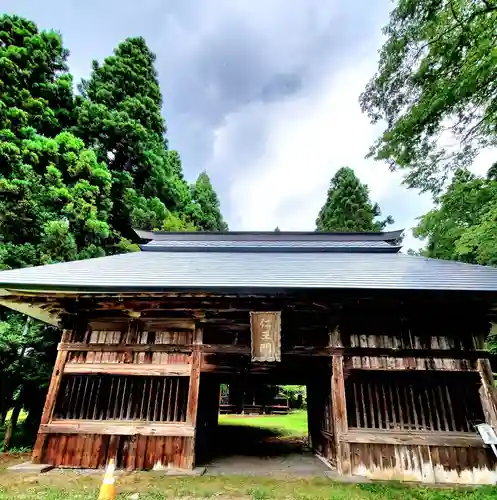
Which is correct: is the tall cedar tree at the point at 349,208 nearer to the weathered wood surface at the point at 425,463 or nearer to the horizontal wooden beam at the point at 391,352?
the horizontal wooden beam at the point at 391,352

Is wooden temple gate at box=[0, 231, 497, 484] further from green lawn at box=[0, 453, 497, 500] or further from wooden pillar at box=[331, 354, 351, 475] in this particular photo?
green lawn at box=[0, 453, 497, 500]

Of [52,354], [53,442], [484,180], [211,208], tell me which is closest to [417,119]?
[484,180]

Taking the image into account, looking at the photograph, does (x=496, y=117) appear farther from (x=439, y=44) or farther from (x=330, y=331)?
(x=330, y=331)

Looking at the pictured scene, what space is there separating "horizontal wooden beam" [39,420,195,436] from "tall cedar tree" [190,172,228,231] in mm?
18203

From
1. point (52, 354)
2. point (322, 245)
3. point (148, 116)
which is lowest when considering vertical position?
point (52, 354)

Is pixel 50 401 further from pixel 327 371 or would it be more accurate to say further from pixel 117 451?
pixel 327 371

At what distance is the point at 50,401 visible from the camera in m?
5.91

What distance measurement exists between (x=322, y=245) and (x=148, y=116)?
42.0ft

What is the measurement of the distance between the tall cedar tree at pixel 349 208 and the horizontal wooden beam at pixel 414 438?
1863 cm

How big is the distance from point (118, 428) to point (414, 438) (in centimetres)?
557

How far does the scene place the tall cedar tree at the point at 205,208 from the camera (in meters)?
24.1

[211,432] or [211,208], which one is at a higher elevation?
[211,208]

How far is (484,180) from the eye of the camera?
27.5ft

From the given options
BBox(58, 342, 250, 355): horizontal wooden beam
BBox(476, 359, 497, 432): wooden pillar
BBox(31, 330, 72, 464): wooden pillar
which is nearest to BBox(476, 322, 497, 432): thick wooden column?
BBox(476, 359, 497, 432): wooden pillar
